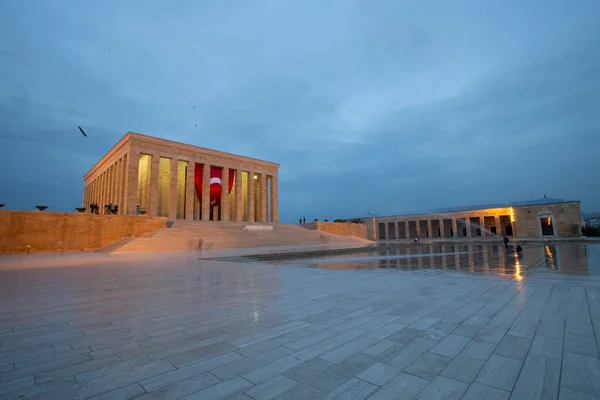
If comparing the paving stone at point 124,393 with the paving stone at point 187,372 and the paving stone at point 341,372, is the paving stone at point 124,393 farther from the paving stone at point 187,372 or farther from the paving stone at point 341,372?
the paving stone at point 341,372

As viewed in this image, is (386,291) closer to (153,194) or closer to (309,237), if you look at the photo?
(309,237)

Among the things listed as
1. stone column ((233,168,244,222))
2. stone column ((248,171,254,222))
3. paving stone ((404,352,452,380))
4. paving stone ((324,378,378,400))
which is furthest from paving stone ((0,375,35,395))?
stone column ((248,171,254,222))

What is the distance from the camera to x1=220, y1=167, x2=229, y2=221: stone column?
36.0m

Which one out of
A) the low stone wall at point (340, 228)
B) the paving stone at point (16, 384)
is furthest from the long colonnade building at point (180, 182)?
the paving stone at point (16, 384)

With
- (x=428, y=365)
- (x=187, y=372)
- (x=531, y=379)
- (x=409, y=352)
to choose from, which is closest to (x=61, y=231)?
(x=187, y=372)

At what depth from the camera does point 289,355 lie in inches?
115

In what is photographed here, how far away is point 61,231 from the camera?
2073 cm

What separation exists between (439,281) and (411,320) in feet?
12.0

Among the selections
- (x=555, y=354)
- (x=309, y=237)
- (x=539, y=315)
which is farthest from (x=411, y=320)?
(x=309, y=237)

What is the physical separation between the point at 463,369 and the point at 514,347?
915 mm

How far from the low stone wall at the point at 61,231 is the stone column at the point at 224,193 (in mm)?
12104

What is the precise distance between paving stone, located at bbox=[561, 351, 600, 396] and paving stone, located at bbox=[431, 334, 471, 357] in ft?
2.65

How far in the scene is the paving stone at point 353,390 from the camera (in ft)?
7.06

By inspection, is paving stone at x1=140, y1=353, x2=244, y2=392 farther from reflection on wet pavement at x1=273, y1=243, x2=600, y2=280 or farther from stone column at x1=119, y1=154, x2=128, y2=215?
stone column at x1=119, y1=154, x2=128, y2=215
